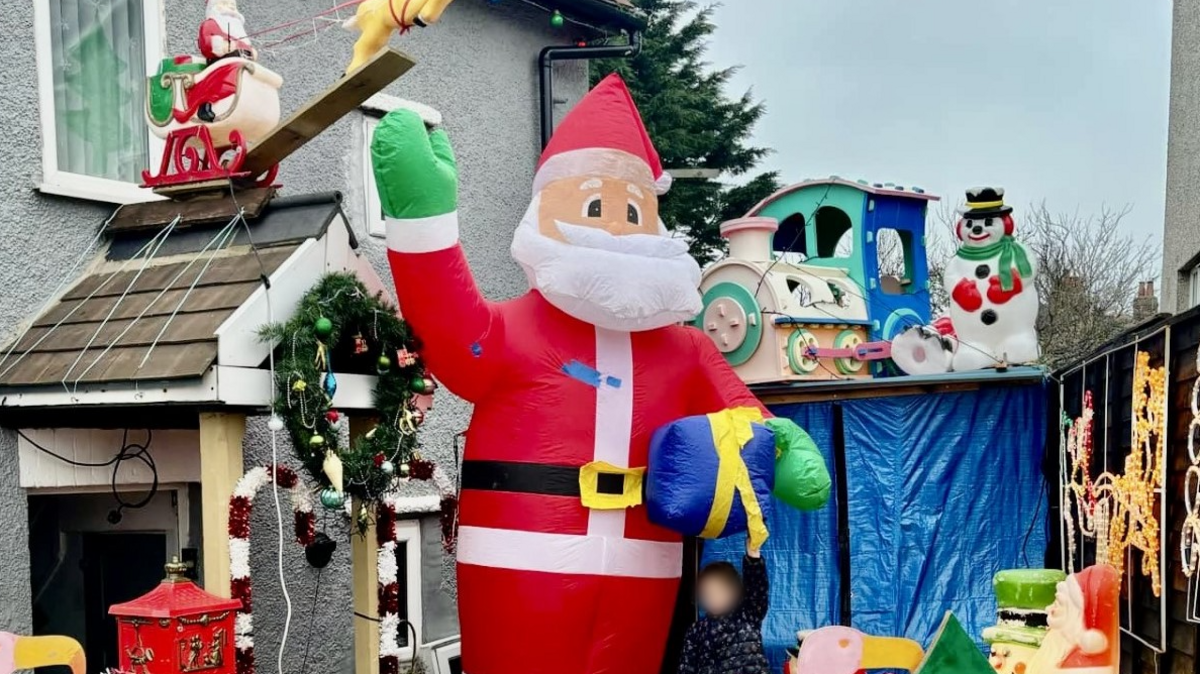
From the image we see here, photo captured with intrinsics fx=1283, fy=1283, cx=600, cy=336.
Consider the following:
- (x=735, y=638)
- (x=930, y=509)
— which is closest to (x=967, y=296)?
(x=930, y=509)

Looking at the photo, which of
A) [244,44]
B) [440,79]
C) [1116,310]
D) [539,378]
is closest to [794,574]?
[539,378]

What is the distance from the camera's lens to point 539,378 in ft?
19.1

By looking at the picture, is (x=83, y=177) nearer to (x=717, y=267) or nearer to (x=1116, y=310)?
(x=717, y=267)

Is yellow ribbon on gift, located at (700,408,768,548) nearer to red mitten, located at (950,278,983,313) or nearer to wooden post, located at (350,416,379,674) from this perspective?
wooden post, located at (350,416,379,674)

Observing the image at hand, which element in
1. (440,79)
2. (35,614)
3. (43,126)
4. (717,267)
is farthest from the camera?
(440,79)

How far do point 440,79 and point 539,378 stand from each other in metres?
4.11

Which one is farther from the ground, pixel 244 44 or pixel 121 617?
pixel 244 44

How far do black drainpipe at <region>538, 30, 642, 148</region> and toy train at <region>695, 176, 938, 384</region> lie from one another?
2009 mm

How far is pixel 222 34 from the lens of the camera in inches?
253

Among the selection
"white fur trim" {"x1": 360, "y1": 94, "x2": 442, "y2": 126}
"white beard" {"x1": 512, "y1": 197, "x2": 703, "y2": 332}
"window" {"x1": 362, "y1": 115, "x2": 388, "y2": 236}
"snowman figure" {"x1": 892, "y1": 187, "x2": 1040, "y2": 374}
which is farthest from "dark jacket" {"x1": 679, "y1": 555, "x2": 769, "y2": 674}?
"white fur trim" {"x1": 360, "y1": 94, "x2": 442, "y2": 126}

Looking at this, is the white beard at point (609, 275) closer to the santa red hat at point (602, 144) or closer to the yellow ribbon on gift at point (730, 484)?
the santa red hat at point (602, 144)

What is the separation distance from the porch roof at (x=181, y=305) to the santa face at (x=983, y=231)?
3675 millimetres

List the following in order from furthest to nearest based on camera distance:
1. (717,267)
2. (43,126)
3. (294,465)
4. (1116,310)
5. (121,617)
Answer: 1. (1116,310)
2. (717,267)
3. (294,465)
4. (43,126)
5. (121,617)

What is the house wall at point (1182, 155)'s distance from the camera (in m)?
9.42
